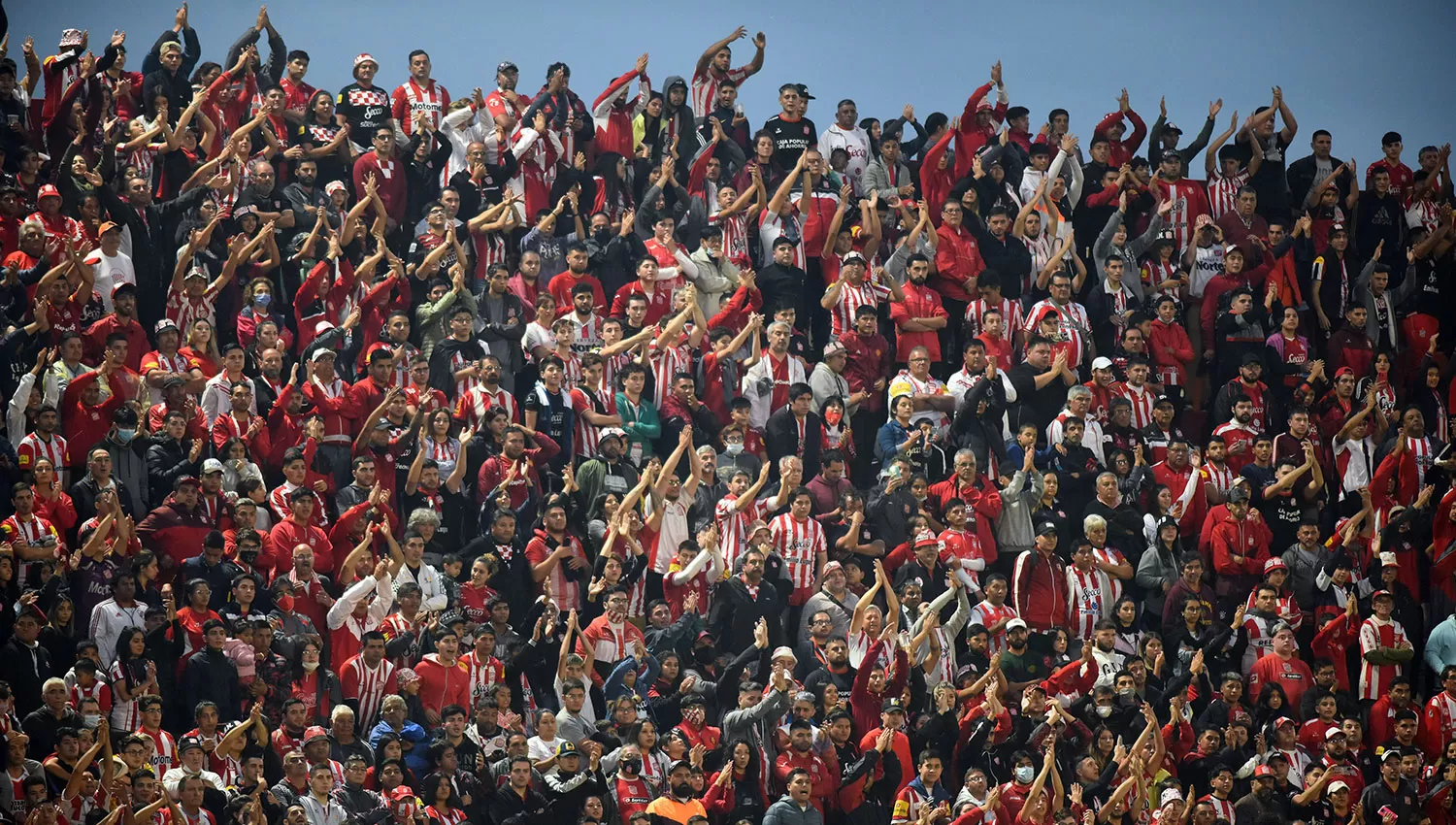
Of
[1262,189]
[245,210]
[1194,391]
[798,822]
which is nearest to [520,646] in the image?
[798,822]

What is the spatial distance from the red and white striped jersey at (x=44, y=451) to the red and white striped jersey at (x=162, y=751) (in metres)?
2.38

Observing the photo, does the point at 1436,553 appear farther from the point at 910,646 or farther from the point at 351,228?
the point at 351,228

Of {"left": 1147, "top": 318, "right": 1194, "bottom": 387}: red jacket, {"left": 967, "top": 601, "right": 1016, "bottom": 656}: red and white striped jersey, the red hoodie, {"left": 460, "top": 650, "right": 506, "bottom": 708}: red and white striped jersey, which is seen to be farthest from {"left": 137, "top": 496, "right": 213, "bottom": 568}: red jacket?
{"left": 1147, "top": 318, "right": 1194, "bottom": 387}: red jacket

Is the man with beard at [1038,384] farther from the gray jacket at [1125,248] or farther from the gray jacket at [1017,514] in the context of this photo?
the gray jacket at [1125,248]

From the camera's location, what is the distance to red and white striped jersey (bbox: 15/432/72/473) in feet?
55.9

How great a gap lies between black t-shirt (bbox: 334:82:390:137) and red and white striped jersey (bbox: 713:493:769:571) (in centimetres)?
486

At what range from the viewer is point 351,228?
19.7 m

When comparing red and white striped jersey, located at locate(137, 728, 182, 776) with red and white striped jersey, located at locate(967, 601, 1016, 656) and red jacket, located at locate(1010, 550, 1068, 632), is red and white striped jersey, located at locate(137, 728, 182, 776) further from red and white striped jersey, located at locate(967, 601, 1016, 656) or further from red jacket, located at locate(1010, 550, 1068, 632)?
red jacket, located at locate(1010, 550, 1068, 632)

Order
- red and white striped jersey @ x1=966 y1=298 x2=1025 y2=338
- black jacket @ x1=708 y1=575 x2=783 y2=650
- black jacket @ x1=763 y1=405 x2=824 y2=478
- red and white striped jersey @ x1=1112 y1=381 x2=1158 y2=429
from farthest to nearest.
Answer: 1. red and white striped jersey @ x1=966 y1=298 x2=1025 y2=338
2. red and white striped jersey @ x1=1112 y1=381 x2=1158 y2=429
3. black jacket @ x1=763 y1=405 x2=824 y2=478
4. black jacket @ x1=708 y1=575 x2=783 y2=650

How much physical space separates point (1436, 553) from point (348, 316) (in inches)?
Result: 342

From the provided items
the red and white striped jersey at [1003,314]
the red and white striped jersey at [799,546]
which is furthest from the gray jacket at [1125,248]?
the red and white striped jersey at [799,546]

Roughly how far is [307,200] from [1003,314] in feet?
18.9

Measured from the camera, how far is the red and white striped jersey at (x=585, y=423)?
18828 millimetres

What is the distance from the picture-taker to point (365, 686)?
53.7ft
